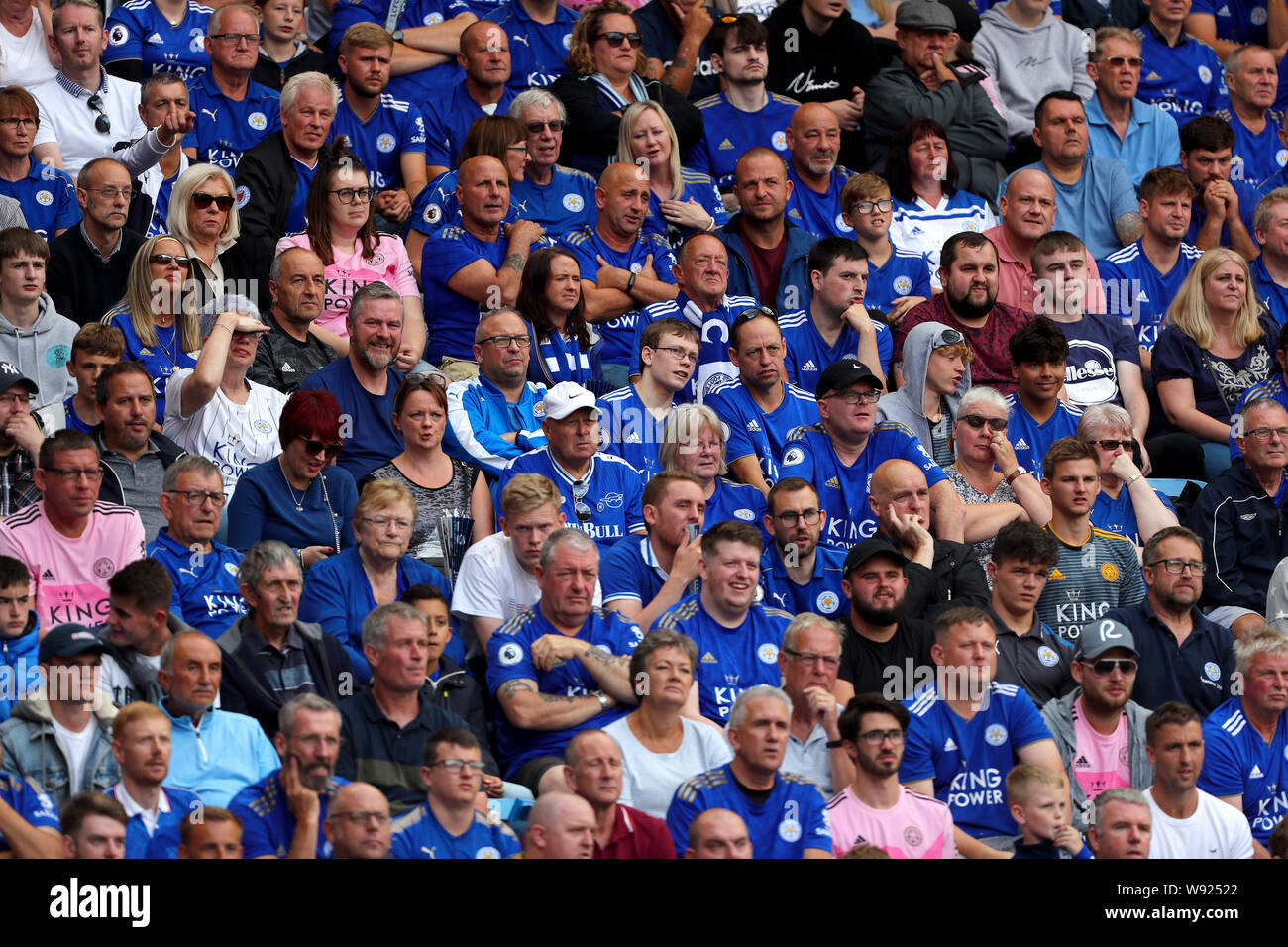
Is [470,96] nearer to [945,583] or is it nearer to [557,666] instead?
[945,583]

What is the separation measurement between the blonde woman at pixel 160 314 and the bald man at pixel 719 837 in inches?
136

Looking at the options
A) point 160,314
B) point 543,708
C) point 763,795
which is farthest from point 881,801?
point 160,314

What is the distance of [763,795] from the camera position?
747 centimetres

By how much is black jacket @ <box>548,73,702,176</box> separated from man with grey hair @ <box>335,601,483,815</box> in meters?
4.34

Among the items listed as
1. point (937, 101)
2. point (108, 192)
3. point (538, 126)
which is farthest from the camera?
point (937, 101)

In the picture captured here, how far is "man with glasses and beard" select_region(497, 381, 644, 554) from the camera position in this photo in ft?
29.7

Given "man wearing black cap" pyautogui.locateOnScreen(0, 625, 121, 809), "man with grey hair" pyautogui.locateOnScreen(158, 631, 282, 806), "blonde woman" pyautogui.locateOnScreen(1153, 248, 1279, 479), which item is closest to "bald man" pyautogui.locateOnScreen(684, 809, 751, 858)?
"man with grey hair" pyautogui.locateOnScreen(158, 631, 282, 806)

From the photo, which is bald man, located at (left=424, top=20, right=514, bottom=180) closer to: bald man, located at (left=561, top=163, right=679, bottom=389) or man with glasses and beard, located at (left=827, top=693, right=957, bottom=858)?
bald man, located at (left=561, top=163, right=679, bottom=389)

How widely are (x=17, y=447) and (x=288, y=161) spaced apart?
2.58 metres

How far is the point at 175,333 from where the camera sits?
9.53 m

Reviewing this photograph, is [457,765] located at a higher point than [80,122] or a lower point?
lower

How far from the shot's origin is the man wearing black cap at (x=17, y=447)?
337 inches

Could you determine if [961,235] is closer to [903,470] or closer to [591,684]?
[903,470]

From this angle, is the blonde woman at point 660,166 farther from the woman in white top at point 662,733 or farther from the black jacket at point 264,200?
the woman in white top at point 662,733
